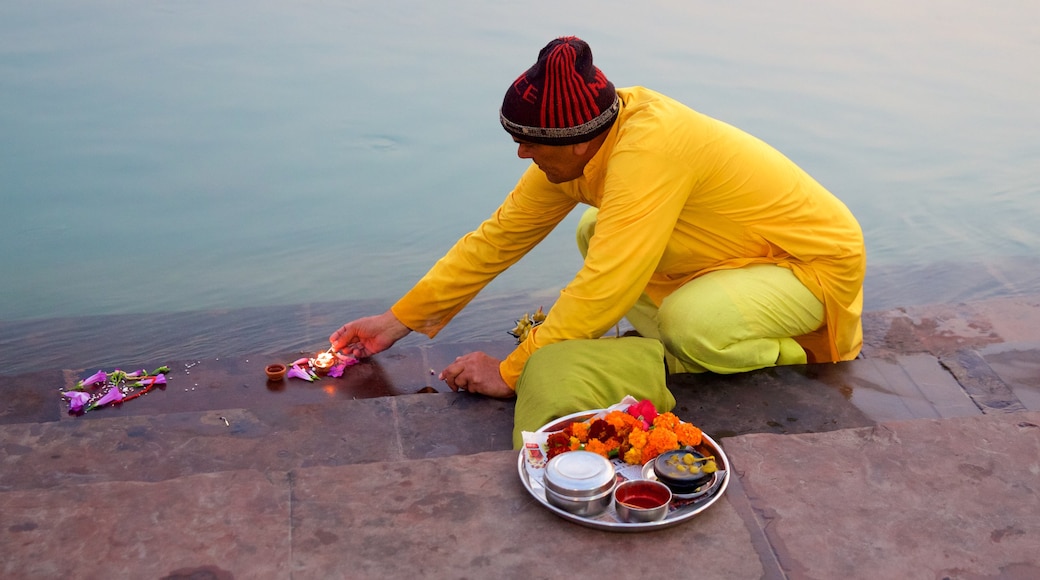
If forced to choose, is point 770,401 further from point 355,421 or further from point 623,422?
point 355,421

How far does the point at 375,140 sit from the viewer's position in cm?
625

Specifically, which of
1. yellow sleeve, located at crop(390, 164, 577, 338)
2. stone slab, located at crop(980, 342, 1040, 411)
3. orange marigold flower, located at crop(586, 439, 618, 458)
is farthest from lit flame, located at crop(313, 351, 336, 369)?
stone slab, located at crop(980, 342, 1040, 411)

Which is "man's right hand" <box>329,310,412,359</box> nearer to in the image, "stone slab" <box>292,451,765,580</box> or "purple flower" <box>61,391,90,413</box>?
"purple flower" <box>61,391,90,413</box>

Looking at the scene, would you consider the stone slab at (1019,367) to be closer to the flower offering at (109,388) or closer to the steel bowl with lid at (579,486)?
the steel bowl with lid at (579,486)

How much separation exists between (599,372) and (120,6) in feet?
23.4

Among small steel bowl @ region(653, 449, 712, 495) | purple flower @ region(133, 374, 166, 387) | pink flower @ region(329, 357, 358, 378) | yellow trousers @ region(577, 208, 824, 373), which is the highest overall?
small steel bowl @ region(653, 449, 712, 495)

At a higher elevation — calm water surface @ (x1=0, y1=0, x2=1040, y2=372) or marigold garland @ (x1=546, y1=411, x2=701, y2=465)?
marigold garland @ (x1=546, y1=411, x2=701, y2=465)

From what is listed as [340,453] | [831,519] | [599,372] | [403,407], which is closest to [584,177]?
[599,372]

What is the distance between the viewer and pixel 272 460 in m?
2.40

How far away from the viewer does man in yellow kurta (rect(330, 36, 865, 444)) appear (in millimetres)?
2588

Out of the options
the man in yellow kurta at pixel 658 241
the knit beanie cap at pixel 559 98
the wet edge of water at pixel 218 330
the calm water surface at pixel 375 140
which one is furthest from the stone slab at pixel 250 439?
the calm water surface at pixel 375 140

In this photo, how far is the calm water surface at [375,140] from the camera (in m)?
4.68

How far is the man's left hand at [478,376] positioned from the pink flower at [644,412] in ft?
1.83

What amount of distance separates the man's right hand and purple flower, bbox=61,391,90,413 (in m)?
0.75
